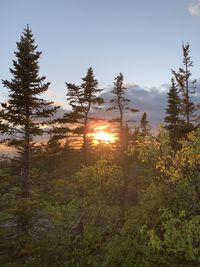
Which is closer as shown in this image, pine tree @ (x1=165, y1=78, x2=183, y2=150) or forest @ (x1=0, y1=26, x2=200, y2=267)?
forest @ (x1=0, y1=26, x2=200, y2=267)

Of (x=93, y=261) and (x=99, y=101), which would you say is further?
(x=99, y=101)

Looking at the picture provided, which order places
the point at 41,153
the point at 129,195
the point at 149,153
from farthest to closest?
the point at 129,195 → the point at 41,153 → the point at 149,153

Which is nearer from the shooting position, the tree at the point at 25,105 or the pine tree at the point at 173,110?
the tree at the point at 25,105

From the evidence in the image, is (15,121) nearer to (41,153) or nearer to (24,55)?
(41,153)

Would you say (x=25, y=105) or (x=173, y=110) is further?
(x=173, y=110)

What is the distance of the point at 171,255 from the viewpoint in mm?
19000

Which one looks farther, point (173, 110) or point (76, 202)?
point (173, 110)

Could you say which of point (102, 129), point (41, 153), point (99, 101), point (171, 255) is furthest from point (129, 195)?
point (171, 255)

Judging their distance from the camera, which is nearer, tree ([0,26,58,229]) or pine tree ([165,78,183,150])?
tree ([0,26,58,229])

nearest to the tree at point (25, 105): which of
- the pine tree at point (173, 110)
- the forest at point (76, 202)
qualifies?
the forest at point (76, 202)

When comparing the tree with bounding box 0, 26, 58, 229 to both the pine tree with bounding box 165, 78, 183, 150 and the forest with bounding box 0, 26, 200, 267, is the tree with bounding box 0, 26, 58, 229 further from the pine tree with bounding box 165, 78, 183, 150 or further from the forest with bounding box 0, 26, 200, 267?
the pine tree with bounding box 165, 78, 183, 150

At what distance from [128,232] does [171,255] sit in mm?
3871

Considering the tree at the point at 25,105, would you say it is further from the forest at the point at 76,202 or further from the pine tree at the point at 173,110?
the pine tree at the point at 173,110

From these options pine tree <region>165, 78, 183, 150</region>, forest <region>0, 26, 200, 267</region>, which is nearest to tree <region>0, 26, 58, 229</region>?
forest <region>0, 26, 200, 267</region>
